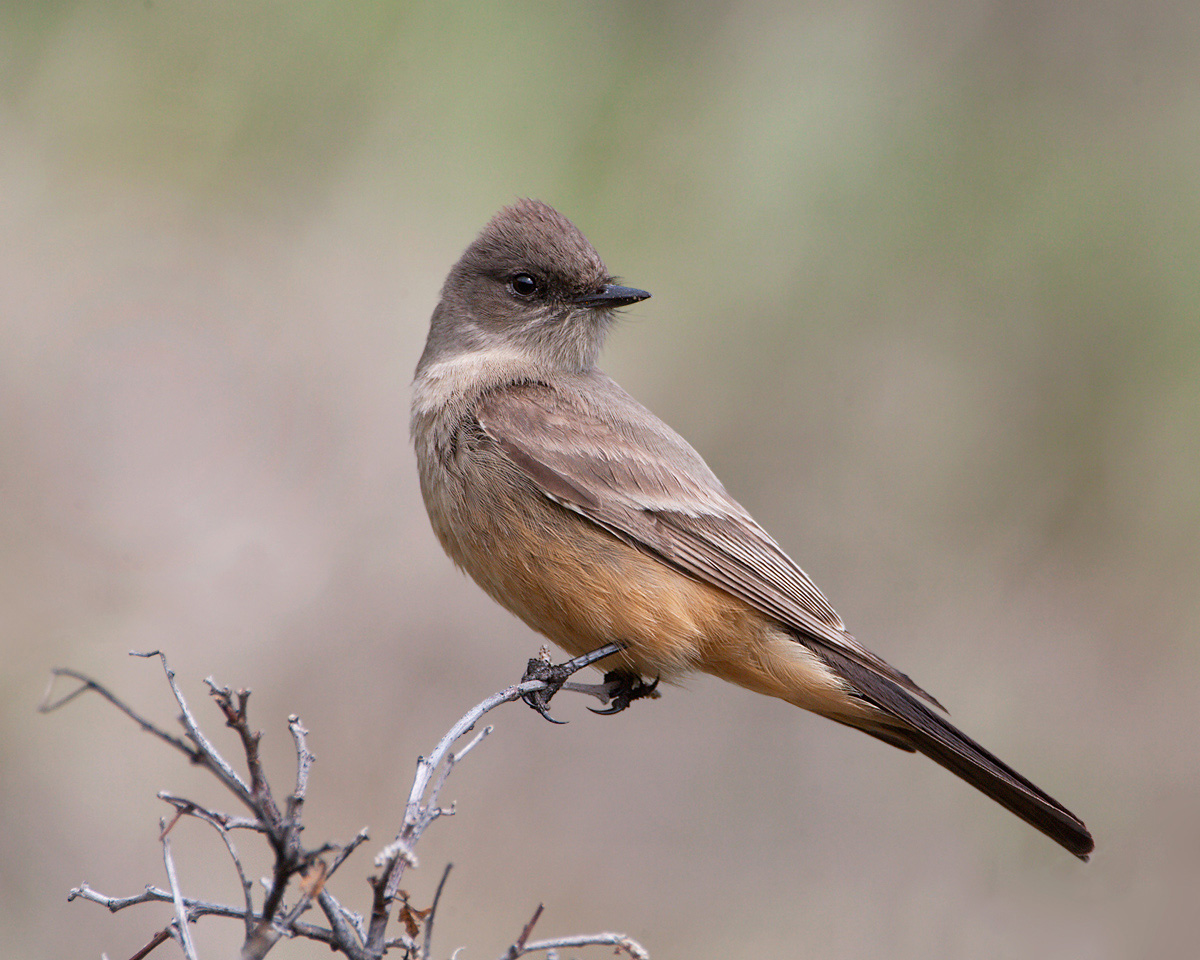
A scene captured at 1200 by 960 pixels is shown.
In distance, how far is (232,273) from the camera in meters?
5.77

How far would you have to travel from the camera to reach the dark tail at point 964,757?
3.16 m

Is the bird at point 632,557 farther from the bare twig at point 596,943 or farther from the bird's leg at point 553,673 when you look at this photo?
the bare twig at point 596,943

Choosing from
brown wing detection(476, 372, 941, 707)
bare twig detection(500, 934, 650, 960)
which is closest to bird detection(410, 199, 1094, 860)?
brown wing detection(476, 372, 941, 707)

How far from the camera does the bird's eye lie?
418 cm

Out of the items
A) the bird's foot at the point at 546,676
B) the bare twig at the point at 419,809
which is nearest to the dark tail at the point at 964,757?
the bird's foot at the point at 546,676

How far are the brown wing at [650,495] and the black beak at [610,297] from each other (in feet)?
1.06

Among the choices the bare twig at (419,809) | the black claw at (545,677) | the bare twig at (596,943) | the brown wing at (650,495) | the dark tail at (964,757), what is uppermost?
the brown wing at (650,495)

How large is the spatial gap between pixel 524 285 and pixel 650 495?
1.01m

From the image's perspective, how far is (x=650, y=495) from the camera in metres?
3.69

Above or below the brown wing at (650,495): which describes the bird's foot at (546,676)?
below

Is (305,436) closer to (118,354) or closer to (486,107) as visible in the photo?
(118,354)

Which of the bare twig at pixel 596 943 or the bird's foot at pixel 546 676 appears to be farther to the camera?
the bird's foot at pixel 546 676

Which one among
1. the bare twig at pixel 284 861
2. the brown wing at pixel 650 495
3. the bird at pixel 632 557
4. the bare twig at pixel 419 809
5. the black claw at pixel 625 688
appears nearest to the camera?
the bare twig at pixel 284 861

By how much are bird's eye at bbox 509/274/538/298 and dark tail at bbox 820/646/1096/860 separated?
163 cm
